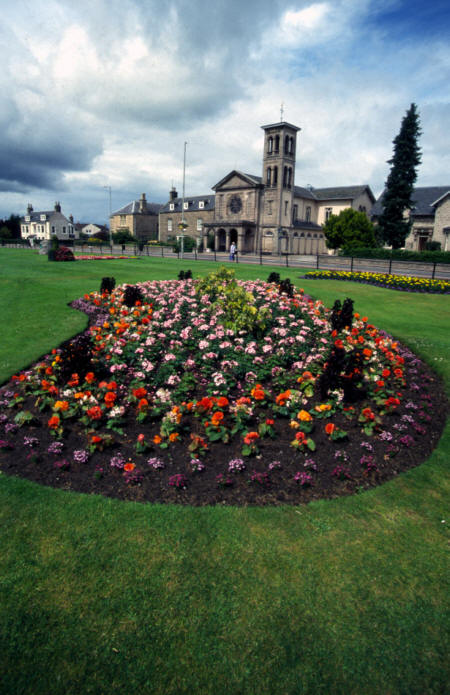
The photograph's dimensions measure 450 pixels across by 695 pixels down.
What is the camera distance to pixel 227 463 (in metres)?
5.10

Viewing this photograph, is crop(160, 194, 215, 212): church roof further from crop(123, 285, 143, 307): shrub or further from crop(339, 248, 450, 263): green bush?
crop(123, 285, 143, 307): shrub

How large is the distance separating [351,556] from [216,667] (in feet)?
5.32

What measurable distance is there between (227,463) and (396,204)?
5273cm

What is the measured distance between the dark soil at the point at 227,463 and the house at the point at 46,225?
123324 millimetres

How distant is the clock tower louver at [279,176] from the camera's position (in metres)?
60.5

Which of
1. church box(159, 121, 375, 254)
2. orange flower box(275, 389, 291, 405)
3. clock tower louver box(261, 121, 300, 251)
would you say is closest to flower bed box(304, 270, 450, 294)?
orange flower box(275, 389, 291, 405)

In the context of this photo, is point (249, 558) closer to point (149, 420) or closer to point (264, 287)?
point (149, 420)

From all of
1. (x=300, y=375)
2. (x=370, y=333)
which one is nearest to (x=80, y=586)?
(x=300, y=375)

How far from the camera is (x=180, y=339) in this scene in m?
8.70

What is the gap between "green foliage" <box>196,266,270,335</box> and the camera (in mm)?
8695

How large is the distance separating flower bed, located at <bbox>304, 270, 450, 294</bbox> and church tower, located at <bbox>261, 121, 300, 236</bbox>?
41.3 m

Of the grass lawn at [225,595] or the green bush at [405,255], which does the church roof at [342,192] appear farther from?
the grass lawn at [225,595]

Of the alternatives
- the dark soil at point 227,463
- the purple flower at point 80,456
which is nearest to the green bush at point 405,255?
the dark soil at point 227,463

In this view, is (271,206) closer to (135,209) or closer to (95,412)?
(135,209)
